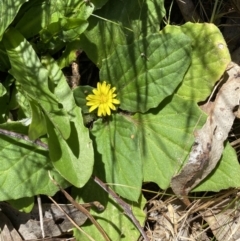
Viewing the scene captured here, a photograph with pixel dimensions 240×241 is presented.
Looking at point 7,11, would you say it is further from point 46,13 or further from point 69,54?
point 69,54

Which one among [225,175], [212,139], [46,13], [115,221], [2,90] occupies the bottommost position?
[115,221]

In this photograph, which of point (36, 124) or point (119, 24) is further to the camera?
point (119, 24)

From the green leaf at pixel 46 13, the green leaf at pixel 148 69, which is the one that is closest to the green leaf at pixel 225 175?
the green leaf at pixel 148 69

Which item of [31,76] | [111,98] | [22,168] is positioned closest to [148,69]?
[111,98]

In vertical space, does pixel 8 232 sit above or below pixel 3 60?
below

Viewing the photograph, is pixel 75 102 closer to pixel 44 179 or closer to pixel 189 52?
pixel 44 179
